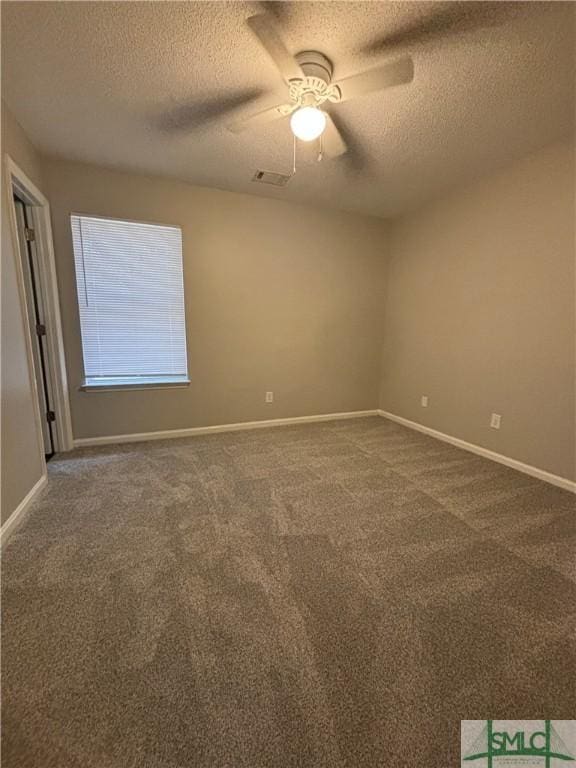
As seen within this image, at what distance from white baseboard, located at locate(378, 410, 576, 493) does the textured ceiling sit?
2.49m

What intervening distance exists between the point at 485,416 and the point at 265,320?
2.45 meters

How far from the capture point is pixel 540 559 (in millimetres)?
1683

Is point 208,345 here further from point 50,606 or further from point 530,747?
point 530,747

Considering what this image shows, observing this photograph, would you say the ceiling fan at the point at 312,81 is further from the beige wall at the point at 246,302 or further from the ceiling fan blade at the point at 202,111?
the beige wall at the point at 246,302

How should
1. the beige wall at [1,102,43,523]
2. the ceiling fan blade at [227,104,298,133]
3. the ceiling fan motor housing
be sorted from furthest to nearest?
the beige wall at [1,102,43,523] → the ceiling fan blade at [227,104,298,133] → the ceiling fan motor housing

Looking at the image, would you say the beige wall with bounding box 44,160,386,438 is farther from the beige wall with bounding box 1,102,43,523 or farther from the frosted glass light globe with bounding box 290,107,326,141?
the frosted glass light globe with bounding box 290,107,326,141

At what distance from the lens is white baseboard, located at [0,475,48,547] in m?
1.75

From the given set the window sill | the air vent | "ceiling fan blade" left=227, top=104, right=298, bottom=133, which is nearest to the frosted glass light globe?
"ceiling fan blade" left=227, top=104, right=298, bottom=133

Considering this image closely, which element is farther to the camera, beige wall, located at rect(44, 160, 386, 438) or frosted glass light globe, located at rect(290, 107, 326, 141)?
beige wall, located at rect(44, 160, 386, 438)

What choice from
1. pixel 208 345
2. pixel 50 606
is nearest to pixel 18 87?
pixel 208 345

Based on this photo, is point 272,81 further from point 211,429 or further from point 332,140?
point 211,429

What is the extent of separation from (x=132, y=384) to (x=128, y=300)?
2.71 feet

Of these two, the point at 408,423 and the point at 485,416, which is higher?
the point at 485,416

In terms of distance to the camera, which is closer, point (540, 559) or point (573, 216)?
point (540, 559)
